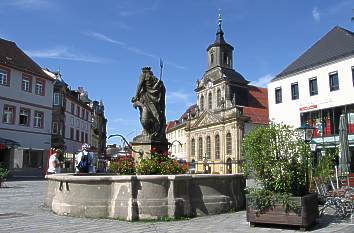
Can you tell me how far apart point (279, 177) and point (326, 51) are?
33019 mm

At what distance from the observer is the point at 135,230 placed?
294 inches

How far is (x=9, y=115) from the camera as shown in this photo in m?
35.5

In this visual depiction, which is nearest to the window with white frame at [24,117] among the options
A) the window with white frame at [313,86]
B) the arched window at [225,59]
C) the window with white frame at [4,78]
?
the window with white frame at [4,78]

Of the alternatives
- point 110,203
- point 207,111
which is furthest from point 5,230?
point 207,111

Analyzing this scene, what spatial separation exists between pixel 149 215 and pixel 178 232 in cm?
144

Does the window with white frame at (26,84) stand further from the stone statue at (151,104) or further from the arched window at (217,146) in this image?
the arched window at (217,146)

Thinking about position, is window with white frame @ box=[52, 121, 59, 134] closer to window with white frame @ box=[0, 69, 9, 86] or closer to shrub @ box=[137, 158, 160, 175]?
window with white frame @ box=[0, 69, 9, 86]

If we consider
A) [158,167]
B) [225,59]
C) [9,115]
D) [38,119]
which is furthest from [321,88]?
[225,59]

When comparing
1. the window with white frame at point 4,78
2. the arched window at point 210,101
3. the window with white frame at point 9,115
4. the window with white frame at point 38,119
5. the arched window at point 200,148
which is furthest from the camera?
the arched window at point 200,148

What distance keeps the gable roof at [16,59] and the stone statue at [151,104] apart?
→ 2679cm

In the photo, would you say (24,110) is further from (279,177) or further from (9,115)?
(279,177)

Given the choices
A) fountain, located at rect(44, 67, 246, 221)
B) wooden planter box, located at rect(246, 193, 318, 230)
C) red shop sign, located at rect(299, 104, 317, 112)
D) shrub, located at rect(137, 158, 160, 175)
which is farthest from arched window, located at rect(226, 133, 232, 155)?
wooden planter box, located at rect(246, 193, 318, 230)

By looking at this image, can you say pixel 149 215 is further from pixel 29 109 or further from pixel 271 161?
pixel 29 109

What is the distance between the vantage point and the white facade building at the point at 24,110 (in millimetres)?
34906
